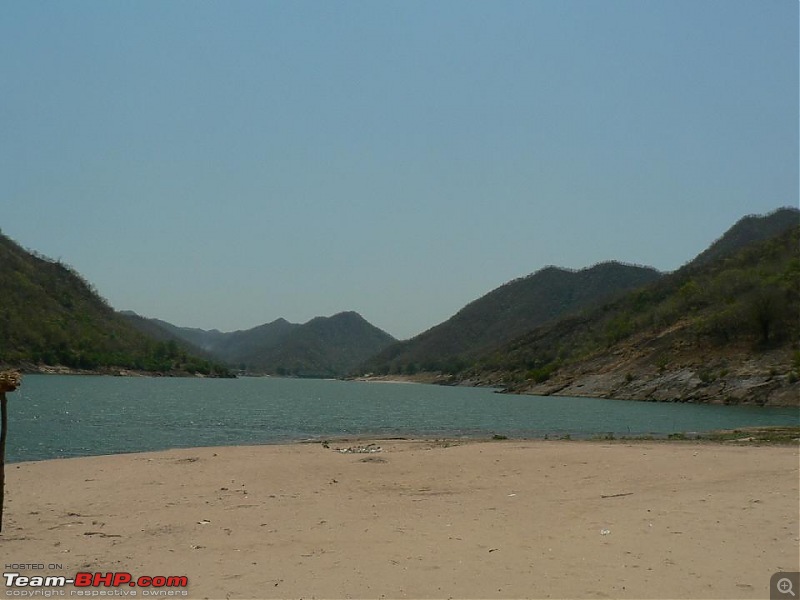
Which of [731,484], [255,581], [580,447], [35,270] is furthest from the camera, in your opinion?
[35,270]

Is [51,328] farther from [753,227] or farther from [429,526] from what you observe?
[753,227]

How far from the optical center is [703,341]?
264ft

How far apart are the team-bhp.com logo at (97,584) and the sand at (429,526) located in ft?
0.46

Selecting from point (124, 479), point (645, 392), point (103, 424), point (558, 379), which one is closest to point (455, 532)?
point (124, 479)

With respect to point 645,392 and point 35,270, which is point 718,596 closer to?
point 645,392

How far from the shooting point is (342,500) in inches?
599

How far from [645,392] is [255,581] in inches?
2931

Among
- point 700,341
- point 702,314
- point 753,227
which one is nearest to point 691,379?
point 700,341

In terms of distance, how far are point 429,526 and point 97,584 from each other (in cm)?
533

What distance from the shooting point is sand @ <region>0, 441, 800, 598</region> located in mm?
8742

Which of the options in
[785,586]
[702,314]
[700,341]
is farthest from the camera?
[702,314]

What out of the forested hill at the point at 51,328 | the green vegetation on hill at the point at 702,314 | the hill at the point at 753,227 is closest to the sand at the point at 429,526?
the green vegetation on hill at the point at 702,314

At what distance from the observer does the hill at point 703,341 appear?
224 feet

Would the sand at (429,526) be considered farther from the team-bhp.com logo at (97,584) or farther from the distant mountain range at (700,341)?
the distant mountain range at (700,341)
